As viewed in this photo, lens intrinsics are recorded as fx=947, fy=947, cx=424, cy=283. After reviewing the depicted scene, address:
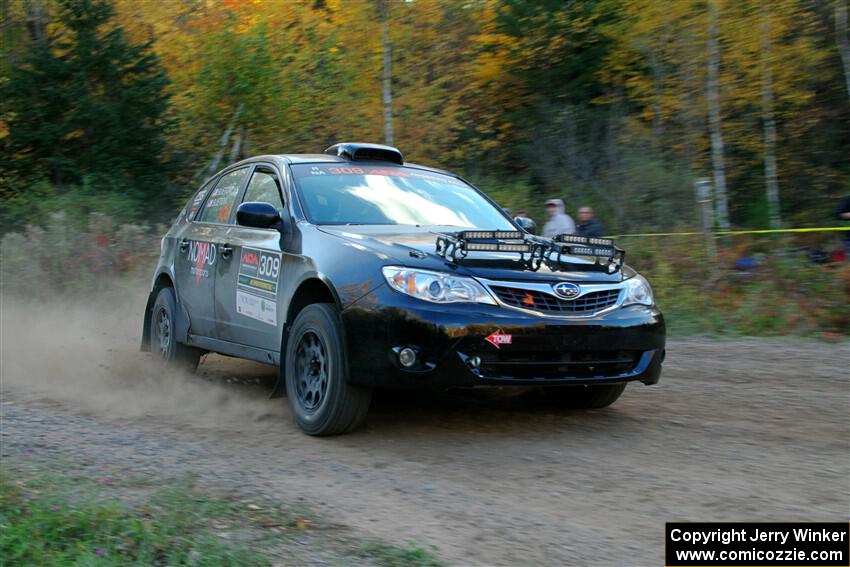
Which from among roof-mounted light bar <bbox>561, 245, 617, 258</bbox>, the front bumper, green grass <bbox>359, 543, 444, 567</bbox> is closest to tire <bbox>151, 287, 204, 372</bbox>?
the front bumper

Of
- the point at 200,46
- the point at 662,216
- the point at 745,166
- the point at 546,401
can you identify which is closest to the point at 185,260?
the point at 546,401

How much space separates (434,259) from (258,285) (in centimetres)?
162

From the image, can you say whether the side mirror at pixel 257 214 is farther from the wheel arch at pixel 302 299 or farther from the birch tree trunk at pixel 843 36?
the birch tree trunk at pixel 843 36

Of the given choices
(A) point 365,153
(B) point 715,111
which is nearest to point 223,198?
(A) point 365,153

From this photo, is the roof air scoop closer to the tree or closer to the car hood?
the car hood

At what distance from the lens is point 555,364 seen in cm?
540

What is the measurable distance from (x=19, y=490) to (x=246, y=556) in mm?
1614

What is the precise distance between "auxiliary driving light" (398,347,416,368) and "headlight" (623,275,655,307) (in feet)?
4.51

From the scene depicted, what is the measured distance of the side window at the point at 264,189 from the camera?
6.70 meters

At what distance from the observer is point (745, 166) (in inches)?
844

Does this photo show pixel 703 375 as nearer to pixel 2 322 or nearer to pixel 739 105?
pixel 2 322

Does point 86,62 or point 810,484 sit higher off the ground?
point 86,62

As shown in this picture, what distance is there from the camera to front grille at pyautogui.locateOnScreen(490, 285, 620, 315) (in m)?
5.32

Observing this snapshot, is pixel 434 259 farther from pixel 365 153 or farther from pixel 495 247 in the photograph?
pixel 365 153
